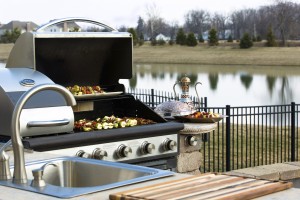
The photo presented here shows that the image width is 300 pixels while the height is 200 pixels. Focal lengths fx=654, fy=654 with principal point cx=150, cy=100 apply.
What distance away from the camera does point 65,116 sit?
503 cm

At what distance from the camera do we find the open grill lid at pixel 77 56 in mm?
5465

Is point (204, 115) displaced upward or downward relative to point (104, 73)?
downward

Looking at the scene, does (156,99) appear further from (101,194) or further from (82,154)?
(101,194)

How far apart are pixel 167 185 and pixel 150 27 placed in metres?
90.5

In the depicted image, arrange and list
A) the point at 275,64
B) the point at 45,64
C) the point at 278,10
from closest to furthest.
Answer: the point at 45,64, the point at 275,64, the point at 278,10

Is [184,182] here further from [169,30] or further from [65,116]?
[169,30]

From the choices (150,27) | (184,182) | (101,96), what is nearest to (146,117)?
(101,96)

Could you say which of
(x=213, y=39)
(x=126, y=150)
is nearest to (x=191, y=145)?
(x=126, y=150)

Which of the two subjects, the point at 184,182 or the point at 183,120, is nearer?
the point at 184,182

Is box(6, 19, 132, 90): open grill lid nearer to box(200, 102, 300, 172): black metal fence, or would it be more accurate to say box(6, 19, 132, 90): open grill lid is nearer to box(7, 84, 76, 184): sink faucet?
box(200, 102, 300, 172): black metal fence

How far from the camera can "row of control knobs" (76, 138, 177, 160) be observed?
515cm

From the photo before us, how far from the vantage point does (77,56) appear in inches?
240

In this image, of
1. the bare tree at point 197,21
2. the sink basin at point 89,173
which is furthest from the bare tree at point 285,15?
the sink basin at point 89,173

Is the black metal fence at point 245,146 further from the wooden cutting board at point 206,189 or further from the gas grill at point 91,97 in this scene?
the wooden cutting board at point 206,189
